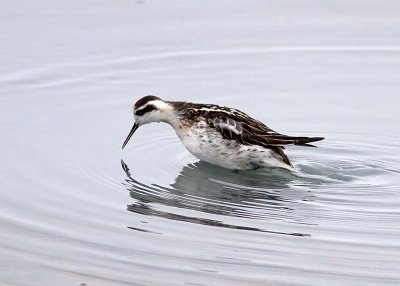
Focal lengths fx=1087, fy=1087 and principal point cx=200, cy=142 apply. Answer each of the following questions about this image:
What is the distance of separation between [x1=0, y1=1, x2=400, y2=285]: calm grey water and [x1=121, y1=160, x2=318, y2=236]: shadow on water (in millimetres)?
32

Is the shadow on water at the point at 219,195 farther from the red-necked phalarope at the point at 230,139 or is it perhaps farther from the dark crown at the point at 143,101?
the dark crown at the point at 143,101

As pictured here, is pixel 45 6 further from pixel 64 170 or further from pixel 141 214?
pixel 141 214

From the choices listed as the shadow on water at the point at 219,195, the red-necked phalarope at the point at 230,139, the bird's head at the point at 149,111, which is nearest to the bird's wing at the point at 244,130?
the red-necked phalarope at the point at 230,139

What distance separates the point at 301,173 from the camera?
13055mm

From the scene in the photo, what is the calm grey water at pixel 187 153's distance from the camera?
9.73 m

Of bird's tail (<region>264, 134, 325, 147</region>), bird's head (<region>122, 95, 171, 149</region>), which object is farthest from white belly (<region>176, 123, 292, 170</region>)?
bird's head (<region>122, 95, 171, 149</region>)

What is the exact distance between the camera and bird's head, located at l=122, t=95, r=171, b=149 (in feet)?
44.6

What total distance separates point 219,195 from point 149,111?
83.3 inches

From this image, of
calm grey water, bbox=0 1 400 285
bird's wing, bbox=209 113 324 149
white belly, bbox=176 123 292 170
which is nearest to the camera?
calm grey water, bbox=0 1 400 285

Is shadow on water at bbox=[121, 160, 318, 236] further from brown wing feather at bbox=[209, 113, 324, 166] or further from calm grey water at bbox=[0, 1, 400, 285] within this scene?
brown wing feather at bbox=[209, 113, 324, 166]

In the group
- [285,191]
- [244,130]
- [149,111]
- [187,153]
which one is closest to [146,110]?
[149,111]

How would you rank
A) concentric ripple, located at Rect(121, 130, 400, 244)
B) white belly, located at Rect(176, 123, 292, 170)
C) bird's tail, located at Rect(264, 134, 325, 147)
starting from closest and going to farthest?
concentric ripple, located at Rect(121, 130, 400, 244) < bird's tail, located at Rect(264, 134, 325, 147) < white belly, located at Rect(176, 123, 292, 170)

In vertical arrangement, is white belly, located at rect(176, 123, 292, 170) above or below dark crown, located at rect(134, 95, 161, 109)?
below

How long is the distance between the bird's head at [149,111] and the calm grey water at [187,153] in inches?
12.1
